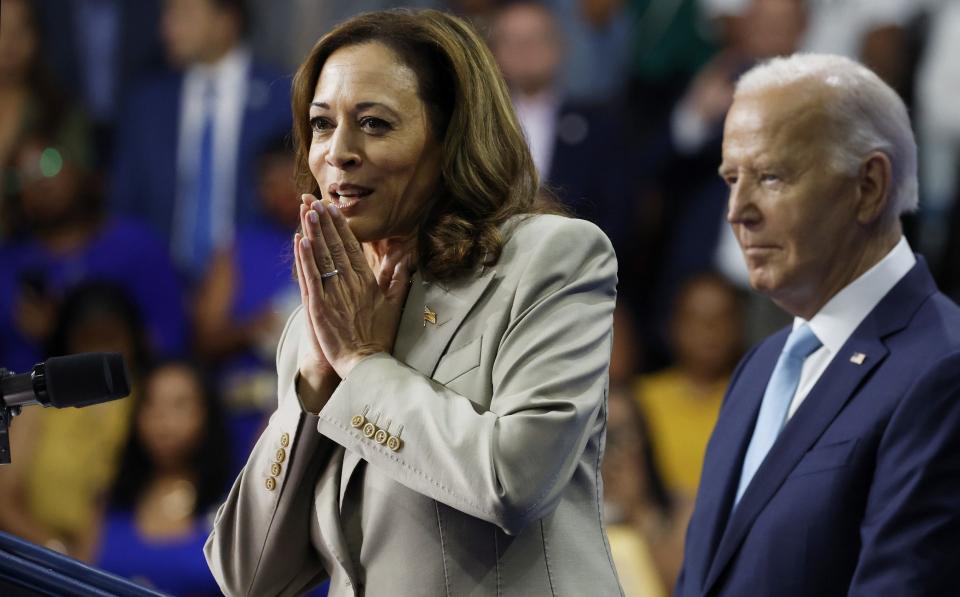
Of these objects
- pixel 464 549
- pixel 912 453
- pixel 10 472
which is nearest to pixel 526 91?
pixel 10 472

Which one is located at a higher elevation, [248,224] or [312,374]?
[312,374]

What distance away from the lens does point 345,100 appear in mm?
2148

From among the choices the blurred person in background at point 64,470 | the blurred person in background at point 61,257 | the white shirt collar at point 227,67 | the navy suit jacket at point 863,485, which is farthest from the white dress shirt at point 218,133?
the navy suit jacket at point 863,485

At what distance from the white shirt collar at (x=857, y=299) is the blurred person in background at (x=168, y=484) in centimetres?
401

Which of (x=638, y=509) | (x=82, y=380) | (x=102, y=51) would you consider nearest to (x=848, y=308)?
(x=82, y=380)

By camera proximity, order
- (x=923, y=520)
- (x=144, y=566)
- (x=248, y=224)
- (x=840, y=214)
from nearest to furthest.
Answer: (x=923, y=520), (x=840, y=214), (x=144, y=566), (x=248, y=224)

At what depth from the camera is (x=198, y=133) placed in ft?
22.3

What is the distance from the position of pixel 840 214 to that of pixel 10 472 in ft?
15.8

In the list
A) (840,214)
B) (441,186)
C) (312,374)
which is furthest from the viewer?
(840,214)

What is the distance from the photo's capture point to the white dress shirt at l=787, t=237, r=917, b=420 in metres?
2.72

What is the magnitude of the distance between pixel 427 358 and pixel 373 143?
0.36 meters

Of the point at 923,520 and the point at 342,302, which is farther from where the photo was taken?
the point at 923,520

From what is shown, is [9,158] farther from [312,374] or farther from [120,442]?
[312,374]

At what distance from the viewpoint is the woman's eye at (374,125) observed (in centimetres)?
215
